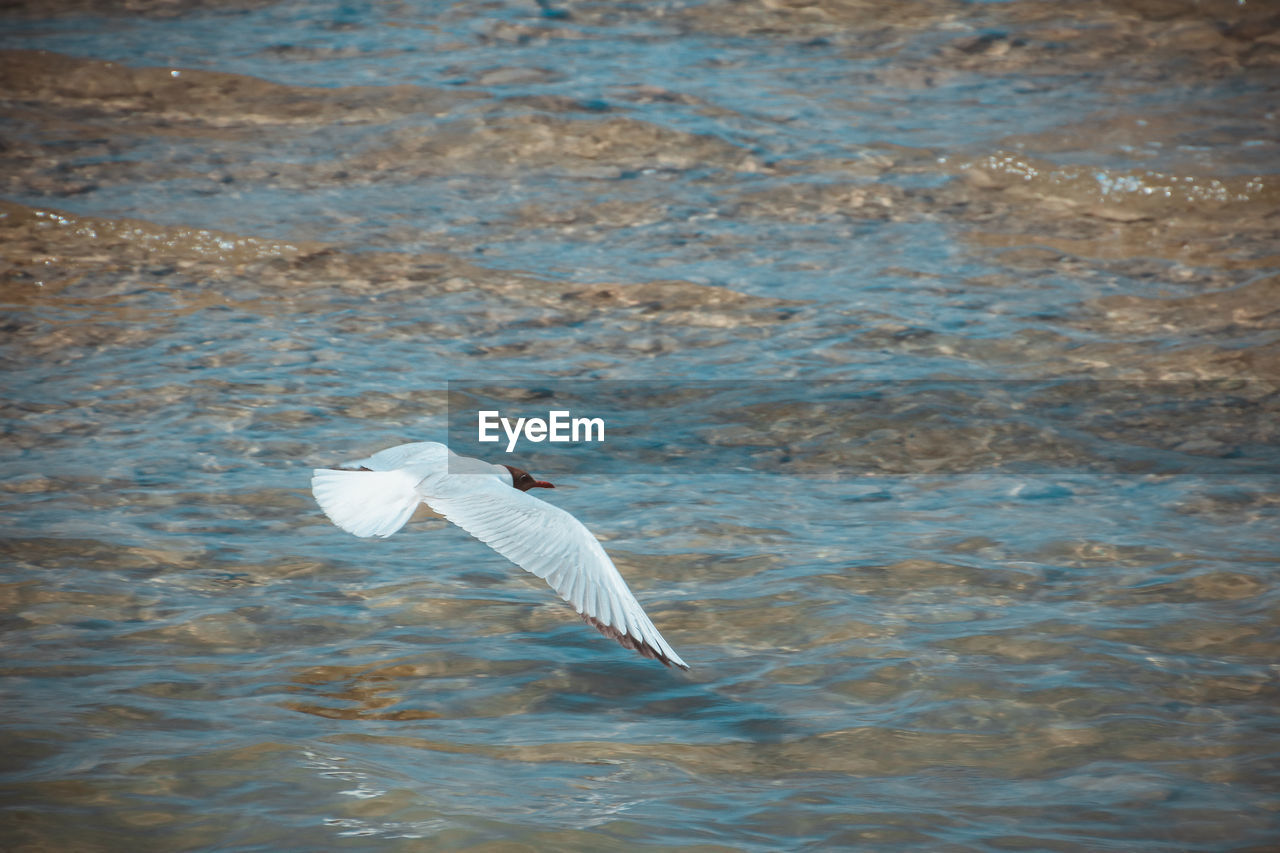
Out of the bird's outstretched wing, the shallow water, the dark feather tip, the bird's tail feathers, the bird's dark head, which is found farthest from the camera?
the bird's dark head

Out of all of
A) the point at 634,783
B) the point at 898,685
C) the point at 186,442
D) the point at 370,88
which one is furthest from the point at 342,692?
the point at 370,88

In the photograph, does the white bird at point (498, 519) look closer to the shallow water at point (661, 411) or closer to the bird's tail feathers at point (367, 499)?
the bird's tail feathers at point (367, 499)

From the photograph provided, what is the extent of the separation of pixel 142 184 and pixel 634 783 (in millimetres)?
6972

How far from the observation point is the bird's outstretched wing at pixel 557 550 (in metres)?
4.22

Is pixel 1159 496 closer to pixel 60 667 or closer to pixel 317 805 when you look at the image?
pixel 317 805

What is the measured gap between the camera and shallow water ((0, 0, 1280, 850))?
3844mm

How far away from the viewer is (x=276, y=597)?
16.2 feet
